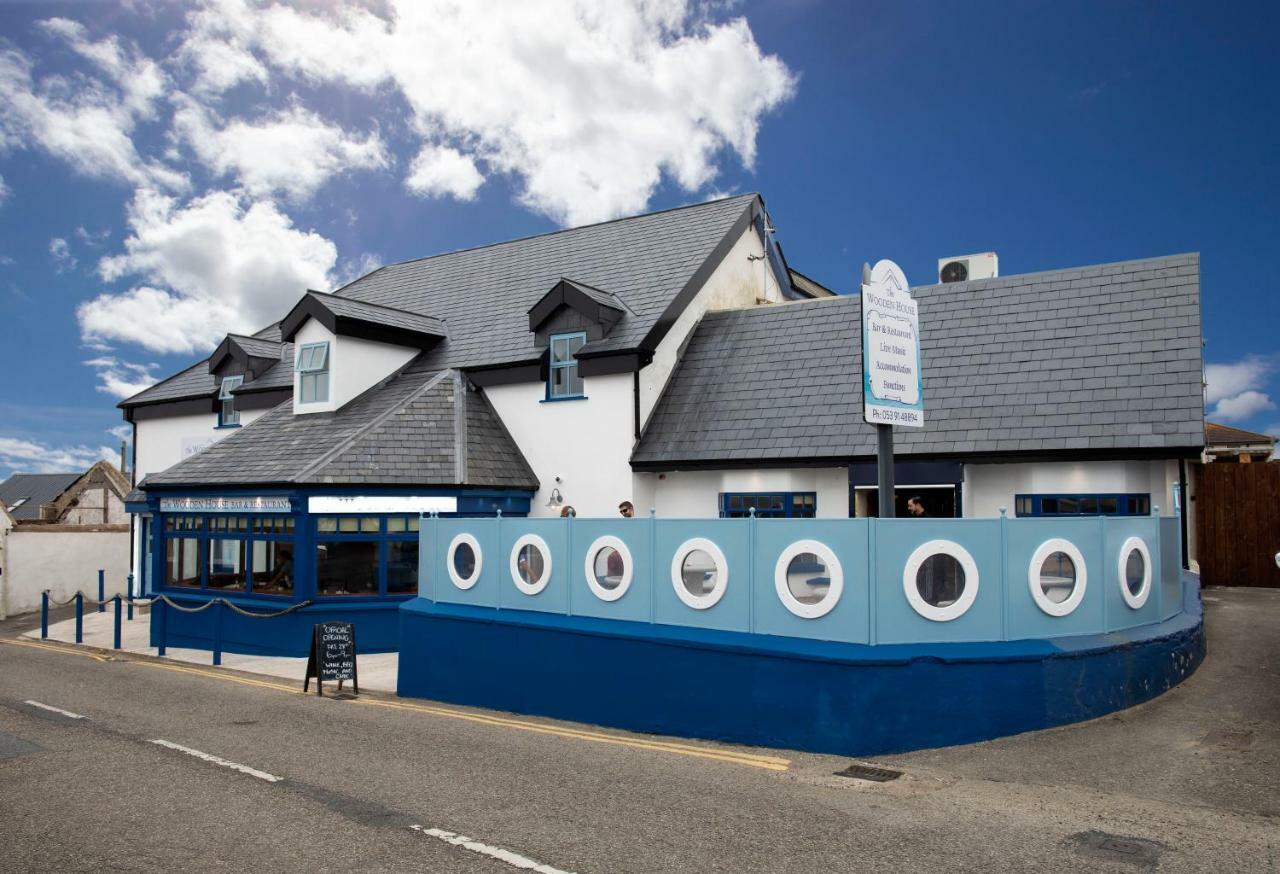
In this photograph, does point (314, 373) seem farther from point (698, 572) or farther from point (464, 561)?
point (698, 572)

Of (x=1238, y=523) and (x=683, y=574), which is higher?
(x=1238, y=523)

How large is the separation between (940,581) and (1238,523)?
14.4m

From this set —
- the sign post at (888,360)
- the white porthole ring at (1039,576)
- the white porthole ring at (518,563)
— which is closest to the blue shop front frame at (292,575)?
the white porthole ring at (518,563)

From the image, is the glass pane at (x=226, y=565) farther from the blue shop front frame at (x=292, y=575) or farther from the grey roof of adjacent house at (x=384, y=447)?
the grey roof of adjacent house at (x=384, y=447)

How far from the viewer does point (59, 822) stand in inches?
281

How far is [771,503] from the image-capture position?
18.4 metres

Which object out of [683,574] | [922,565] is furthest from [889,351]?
[683,574]

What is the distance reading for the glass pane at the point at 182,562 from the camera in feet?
63.6

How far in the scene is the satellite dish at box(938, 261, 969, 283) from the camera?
22594 mm

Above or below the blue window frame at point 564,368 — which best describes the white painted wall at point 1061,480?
below

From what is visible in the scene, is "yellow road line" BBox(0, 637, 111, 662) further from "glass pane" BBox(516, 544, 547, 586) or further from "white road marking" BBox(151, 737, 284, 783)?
"glass pane" BBox(516, 544, 547, 586)

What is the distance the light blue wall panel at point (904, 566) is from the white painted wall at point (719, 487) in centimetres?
834

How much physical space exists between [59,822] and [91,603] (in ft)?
82.7

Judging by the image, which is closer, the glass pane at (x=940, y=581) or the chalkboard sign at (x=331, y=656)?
the glass pane at (x=940, y=581)
